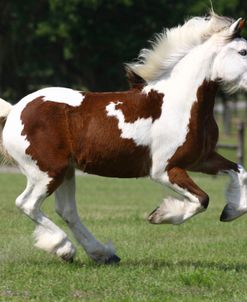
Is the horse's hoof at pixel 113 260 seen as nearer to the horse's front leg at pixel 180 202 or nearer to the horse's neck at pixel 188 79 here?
the horse's front leg at pixel 180 202

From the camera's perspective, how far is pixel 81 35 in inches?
1544

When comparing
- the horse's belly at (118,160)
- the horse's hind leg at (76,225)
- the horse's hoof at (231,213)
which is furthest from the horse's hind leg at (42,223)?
the horse's hoof at (231,213)

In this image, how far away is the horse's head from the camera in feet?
28.1

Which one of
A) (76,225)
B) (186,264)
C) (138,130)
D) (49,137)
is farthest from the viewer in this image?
(76,225)

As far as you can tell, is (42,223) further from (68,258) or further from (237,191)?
(237,191)

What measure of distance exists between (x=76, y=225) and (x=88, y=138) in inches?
39.8

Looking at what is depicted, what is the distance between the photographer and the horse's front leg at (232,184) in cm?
838

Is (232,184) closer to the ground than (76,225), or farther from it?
farther from it

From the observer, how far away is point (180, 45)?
28.9 ft

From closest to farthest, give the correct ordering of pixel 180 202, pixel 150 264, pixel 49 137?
pixel 180 202, pixel 49 137, pixel 150 264

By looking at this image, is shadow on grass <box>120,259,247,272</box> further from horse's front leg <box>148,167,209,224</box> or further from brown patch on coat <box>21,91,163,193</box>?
brown patch on coat <box>21,91,163,193</box>

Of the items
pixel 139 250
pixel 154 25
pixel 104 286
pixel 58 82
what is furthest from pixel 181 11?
pixel 104 286

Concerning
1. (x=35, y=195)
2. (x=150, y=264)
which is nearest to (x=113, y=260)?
(x=150, y=264)

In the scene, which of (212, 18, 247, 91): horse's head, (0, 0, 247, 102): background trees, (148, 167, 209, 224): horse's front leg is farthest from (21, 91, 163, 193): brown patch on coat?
(0, 0, 247, 102): background trees
